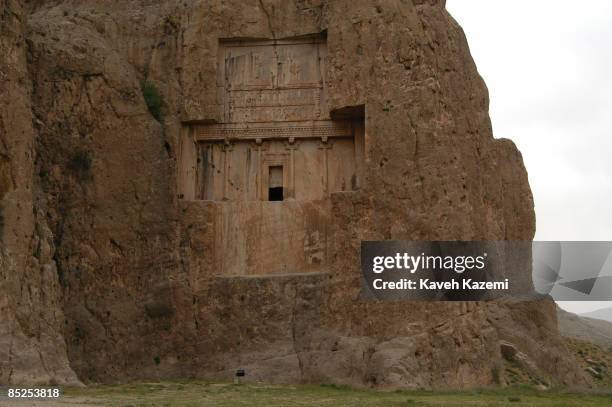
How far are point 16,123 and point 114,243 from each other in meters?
4.68

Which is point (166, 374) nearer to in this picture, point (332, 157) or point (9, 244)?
point (9, 244)

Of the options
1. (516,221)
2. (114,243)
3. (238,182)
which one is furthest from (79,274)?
(516,221)

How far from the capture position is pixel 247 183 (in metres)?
32.5

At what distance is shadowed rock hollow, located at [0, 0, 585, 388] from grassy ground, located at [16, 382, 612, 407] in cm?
164

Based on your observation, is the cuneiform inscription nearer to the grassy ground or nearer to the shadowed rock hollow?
the shadowed rock hollow

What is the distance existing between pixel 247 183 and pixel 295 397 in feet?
30.2

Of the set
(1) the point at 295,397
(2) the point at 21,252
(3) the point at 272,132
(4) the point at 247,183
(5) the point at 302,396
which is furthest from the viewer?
(4) the point at 247,183

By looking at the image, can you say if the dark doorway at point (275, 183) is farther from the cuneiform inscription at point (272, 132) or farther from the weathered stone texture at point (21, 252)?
the weathered stone texture at point (21, 252)

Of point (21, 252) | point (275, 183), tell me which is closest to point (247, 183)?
point (275, 183)

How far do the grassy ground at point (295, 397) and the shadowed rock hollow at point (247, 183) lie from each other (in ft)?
5.38

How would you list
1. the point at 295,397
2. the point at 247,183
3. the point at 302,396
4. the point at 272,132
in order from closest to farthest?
the point at 295,397 → the point at 302,396 → the point at 272,132 → the point at 247,183

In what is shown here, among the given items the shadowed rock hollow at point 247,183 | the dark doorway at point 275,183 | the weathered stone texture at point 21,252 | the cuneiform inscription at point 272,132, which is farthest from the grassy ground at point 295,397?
the cuneiform inscription at point 272,132

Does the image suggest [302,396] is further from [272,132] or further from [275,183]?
[272,132]

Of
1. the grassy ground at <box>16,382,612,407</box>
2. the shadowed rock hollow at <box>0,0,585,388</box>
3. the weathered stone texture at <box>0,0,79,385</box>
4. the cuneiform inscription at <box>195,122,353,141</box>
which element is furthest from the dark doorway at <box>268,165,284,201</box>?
the weathered stone texture at <box>0,0,79,385</box>
